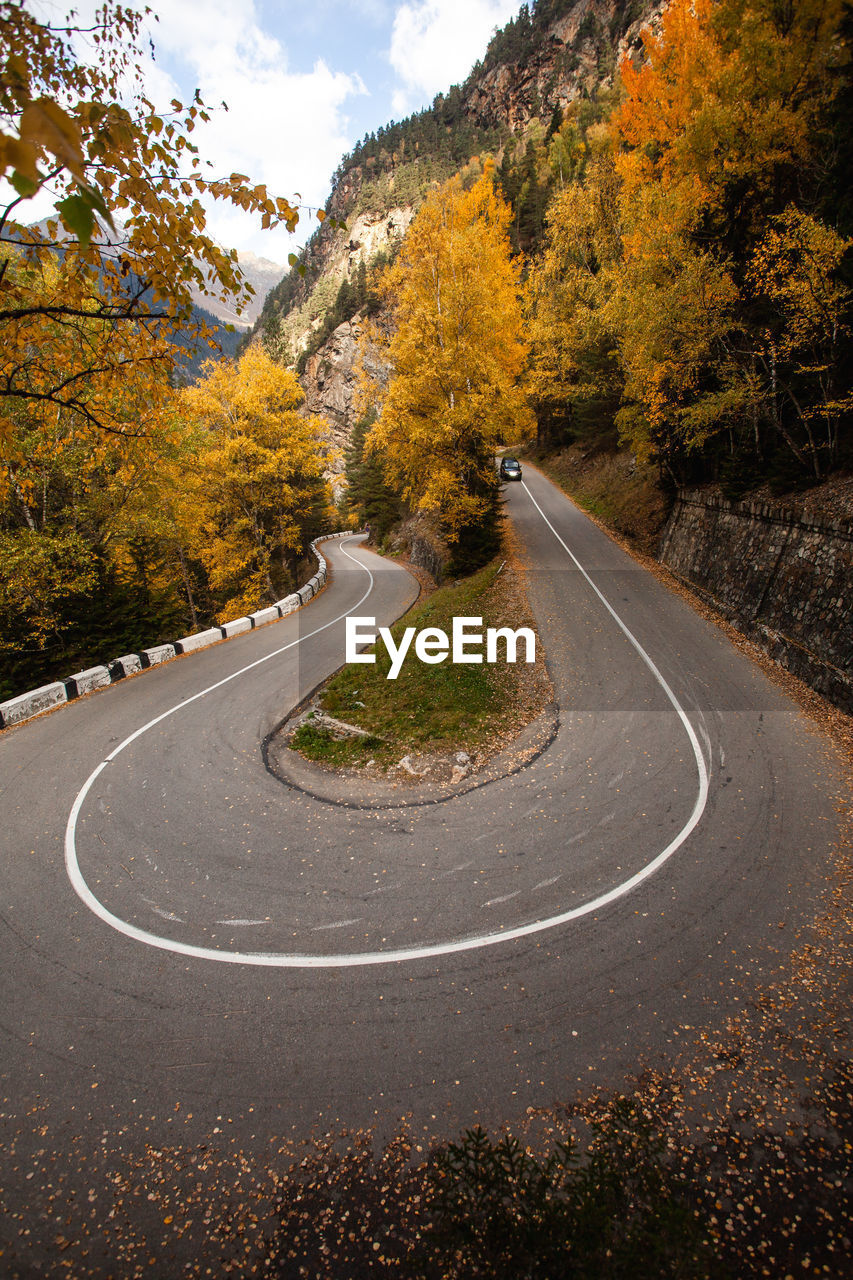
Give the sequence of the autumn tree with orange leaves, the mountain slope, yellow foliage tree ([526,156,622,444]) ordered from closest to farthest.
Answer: the autumn tree with orange leaves
yellow foliage tree ([526,156,622,444])
the mountain slope

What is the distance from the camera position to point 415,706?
11.1m

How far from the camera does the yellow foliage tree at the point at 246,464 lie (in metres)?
20.6

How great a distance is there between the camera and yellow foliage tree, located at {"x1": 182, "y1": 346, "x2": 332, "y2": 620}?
20641 millimetres

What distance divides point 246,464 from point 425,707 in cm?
1625

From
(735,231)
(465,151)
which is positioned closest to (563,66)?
(465,151)

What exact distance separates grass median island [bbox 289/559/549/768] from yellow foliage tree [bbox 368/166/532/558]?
613 centimetres

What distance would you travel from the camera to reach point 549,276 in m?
26.4

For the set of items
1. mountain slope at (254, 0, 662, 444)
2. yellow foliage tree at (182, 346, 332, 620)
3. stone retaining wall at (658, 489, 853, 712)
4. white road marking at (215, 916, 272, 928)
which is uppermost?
mountain slope at (254, 0, 662, 444)

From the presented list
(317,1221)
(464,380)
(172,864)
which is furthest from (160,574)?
(317,1221)

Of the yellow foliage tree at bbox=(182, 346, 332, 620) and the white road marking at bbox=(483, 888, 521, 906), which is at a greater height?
the yellow foliage tree at bbox=(182, 346, 332, 620)

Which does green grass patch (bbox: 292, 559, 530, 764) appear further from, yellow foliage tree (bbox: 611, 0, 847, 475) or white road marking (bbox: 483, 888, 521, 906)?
yellow foliage tree (bbox: 611, 0, 847, 475)

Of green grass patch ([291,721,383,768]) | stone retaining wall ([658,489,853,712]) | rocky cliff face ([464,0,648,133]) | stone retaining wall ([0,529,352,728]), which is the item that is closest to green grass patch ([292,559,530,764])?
green grass patch ([291,721,383,768])

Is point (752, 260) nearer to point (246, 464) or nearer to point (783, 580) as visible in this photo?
point (783, 580)

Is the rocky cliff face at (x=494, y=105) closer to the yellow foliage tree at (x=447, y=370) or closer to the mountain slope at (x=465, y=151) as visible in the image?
the mountain slope at (x=465, y=151)
